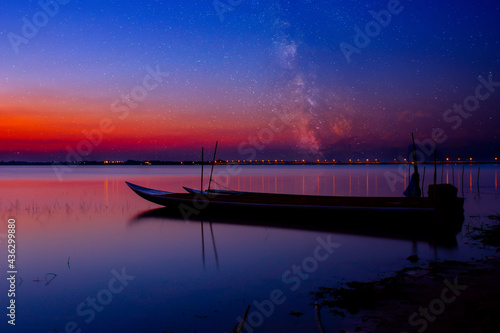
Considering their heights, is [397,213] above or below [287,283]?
above

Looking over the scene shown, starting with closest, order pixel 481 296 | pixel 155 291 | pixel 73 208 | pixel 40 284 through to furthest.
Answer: pixel 481 296 → pixel 155 291 → pixel 40 284 → pixel 73 208

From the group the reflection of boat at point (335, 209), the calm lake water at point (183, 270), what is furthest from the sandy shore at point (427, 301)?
the reflection of boat at point (335, 209)

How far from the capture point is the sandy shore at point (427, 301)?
17.8 feet

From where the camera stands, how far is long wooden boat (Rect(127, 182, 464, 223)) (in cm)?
1342

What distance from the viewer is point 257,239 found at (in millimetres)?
13688

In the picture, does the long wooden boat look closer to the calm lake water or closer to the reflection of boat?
→ the reflection of boat

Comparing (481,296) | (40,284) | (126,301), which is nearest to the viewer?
(481,296)

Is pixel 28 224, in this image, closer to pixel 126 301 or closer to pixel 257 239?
pixel 257 239

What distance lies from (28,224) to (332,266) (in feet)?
43.3

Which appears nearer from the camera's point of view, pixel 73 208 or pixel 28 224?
pixel 28 224

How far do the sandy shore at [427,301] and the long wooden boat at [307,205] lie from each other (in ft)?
16.5

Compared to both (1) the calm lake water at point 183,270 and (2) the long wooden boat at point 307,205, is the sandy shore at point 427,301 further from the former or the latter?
(2) the long wooden boat at point 307,205

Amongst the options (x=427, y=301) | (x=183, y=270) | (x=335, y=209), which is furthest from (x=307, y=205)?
(x=427, y=301)

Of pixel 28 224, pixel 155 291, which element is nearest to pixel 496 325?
pixel 155 291
